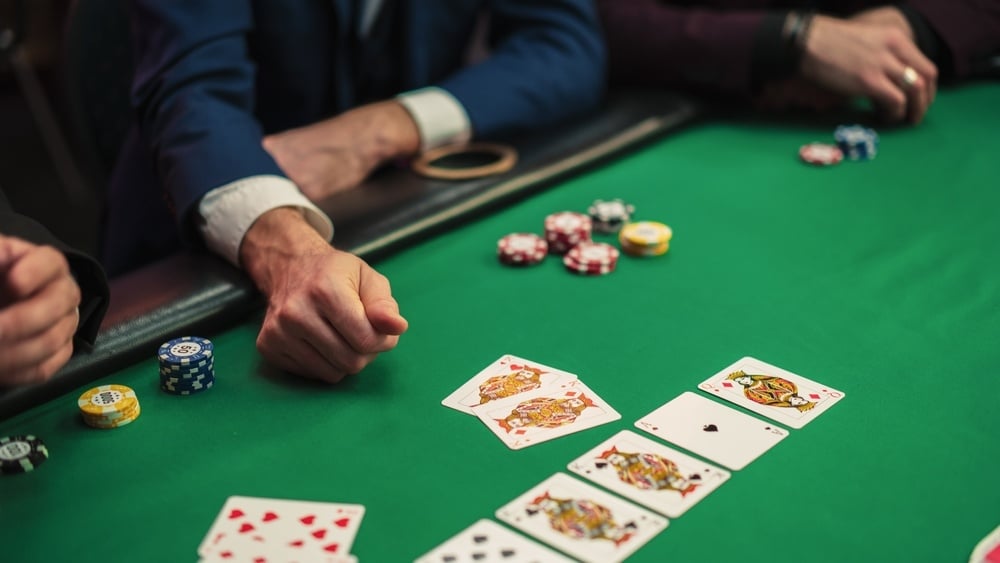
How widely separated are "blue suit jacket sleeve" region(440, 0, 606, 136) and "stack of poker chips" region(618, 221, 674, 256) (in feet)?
1.60

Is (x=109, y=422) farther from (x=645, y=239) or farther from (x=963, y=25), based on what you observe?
(x=963, y=25)

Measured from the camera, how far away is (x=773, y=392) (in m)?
1.24

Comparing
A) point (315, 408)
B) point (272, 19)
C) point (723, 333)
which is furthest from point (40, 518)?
point (272, 19)

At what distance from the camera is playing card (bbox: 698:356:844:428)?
1196 mm

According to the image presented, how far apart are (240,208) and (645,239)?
62 centimetres

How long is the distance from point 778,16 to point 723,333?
109 cm

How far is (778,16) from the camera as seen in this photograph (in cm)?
221

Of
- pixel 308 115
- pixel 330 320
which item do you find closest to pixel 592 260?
pixel 330 320

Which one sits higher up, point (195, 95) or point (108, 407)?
point (195, 95)

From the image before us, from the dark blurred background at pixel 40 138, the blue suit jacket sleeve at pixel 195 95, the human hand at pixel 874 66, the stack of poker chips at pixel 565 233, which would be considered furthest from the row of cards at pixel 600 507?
the dark blurred background at pixel 40 138

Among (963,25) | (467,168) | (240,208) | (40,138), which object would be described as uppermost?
(963,25)

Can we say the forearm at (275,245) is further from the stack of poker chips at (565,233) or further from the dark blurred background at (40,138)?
the dark blurred background at (40,138)

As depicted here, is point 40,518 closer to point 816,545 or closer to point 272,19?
point 816,545

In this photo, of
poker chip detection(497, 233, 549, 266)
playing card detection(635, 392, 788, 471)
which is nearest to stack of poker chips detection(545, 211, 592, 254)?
poker chip detection(497, 233, 549, 266)
